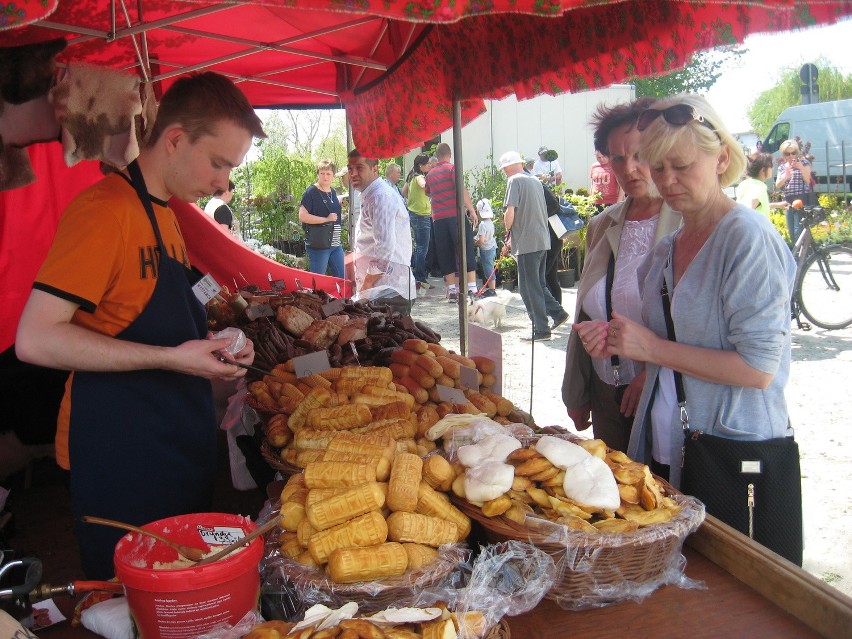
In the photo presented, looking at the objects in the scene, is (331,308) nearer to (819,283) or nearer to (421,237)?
(819,283)

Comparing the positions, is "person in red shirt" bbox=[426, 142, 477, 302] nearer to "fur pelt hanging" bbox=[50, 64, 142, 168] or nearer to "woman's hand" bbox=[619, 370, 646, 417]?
"woman's hand" bbox=[619, 370, 646, 417]

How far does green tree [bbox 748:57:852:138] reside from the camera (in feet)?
106

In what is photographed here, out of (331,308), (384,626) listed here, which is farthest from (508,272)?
(384,626)

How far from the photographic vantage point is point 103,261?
1.69 meters

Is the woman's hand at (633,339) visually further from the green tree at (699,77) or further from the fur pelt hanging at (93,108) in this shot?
the green tree at (699,77)

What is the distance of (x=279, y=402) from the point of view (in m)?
2.74

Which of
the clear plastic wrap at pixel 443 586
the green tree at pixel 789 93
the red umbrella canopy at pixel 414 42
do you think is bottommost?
the clear plastic wrap at pixel 443 586

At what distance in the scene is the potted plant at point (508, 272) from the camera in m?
11.9

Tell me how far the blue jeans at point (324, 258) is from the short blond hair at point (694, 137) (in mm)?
7973

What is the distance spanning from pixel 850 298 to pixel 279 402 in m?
8.02

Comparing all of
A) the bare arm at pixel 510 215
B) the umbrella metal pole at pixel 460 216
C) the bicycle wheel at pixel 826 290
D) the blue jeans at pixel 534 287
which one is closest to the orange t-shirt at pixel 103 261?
the umbrella metal pole at pixel 460 216

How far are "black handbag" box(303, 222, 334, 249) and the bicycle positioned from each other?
235 inches

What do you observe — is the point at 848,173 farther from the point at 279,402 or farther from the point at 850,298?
the point at 279,402

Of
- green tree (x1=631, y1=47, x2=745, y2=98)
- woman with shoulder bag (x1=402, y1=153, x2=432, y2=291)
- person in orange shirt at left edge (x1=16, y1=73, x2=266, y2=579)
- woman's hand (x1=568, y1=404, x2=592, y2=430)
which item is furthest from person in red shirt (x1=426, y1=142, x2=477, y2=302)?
green tree (x1=631, y1=47, x2=745, y2=98)
